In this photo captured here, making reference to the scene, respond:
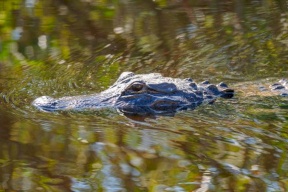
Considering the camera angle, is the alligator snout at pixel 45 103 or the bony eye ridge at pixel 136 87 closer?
the alligator snout at pixel 45 103

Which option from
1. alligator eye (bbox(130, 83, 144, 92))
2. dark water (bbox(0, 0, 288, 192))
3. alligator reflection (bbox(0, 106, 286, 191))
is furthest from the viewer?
alligator eye (bbox(130, 83, 144, 92))

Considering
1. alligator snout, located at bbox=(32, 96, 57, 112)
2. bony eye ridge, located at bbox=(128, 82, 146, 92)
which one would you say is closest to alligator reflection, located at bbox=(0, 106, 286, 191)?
alligator snout, located at bbox=(32, 96, 57, 112)

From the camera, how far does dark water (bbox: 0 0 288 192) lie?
183 inches

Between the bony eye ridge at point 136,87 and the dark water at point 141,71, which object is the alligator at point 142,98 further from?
the dark water at point 141,71

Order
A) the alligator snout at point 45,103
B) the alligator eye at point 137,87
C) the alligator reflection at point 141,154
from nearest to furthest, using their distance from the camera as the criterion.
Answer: the alligator reflection at point 141,154 < the alligator snout at point 45,103 < the alligator eye at point 137,87

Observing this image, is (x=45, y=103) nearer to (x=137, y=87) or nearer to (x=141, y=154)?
(x=137, y=87)

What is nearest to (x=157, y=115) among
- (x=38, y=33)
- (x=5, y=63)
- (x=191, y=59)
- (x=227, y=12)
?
(x=191, y=59)

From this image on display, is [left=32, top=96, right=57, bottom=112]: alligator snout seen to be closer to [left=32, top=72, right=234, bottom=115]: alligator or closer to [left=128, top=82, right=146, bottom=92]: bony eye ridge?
[left=32, top=72, right=234, bottom=115]: alligator

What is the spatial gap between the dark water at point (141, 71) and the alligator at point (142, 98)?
139 mm

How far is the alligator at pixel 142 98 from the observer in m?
6.23

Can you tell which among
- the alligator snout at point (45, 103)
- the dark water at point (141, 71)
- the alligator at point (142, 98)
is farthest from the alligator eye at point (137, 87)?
the alligator snout at point (45, 103)

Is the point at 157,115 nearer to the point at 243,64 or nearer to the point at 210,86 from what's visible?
the point at 210,86

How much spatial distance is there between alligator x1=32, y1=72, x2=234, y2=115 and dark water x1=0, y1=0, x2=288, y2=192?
14 centimetres

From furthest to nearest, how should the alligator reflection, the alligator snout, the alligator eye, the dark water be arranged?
the alligator eye
the alligator snout
the dark water
the alligator reflection
